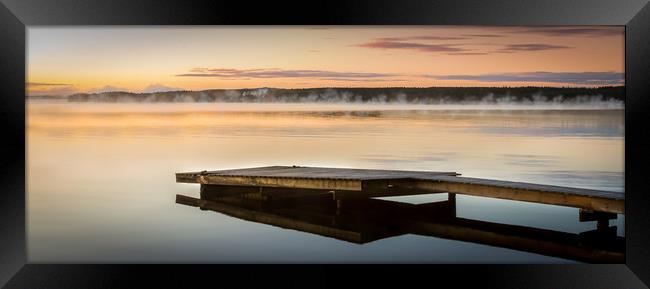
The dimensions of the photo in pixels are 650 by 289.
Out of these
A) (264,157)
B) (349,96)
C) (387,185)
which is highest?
(349,96)

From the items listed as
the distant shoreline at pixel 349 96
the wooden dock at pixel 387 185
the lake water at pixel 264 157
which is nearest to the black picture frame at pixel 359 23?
the lake water at pixel 264 157

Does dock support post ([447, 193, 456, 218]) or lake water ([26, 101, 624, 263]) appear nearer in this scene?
lake water ([26, 101, 624, 263])

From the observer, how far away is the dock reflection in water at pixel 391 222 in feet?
19.7

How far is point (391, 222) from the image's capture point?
22.6 feet

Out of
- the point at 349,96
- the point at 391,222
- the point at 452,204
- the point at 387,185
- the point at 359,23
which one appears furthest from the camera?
the point at 452,204

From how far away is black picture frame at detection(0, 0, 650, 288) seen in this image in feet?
18.6

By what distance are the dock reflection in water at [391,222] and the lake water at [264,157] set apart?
0.38ft

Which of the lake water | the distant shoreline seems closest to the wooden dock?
the lake water

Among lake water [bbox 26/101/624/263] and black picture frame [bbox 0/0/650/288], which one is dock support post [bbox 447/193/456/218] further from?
black picture frame [bbox 0/0/650/288]

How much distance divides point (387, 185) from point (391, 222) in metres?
0.38

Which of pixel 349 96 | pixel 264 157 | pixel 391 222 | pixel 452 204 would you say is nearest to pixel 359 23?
pixel 349 96

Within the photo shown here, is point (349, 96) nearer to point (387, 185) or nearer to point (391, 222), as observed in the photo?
point (387, 185)

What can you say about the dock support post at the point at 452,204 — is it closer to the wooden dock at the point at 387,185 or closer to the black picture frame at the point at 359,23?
the wooden dock at the point at 387,185

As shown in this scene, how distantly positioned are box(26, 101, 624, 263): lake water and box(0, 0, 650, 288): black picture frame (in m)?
0.15
